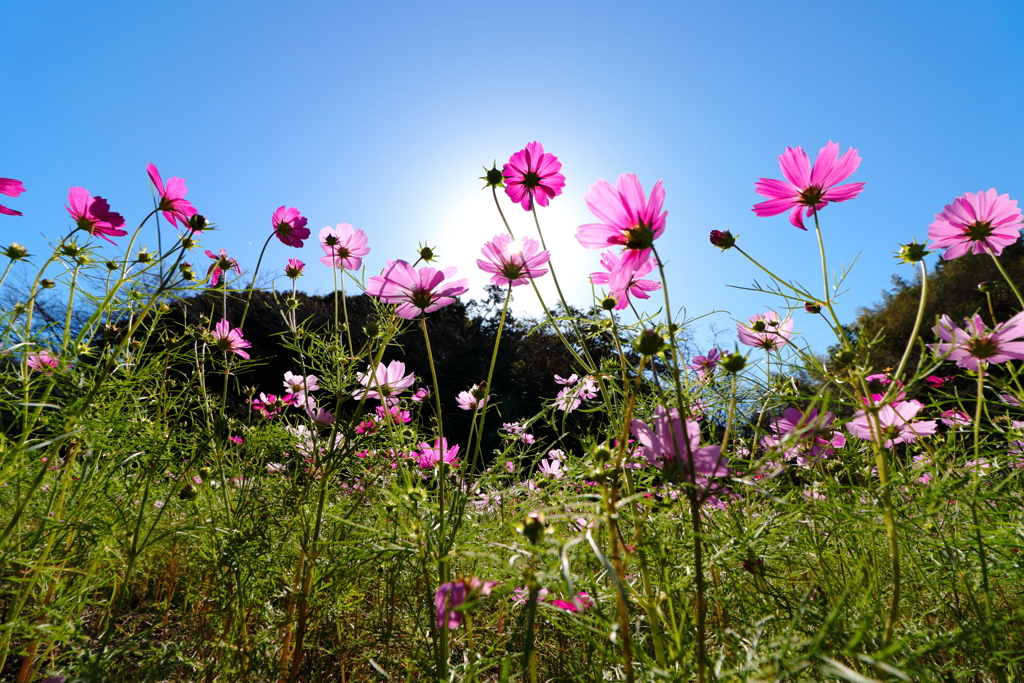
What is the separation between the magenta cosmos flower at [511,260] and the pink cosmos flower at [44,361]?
0.72 m

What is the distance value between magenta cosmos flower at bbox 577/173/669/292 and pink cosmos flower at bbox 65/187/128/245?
38.9 inches

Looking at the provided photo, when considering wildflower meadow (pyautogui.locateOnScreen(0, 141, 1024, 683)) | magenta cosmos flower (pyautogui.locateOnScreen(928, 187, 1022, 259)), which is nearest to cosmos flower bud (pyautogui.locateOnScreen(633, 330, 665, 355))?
wildflower meadow (pyautogui.locateOnScreen(0, 141, 1024, 683))

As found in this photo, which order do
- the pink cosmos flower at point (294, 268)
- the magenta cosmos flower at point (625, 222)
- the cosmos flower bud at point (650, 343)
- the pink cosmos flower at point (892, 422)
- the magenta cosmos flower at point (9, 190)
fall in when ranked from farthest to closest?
the pink cosmos flower at point (294, 268) < the magenta cosmos flower at point (9, 190) < the pink cosmos flower at point (892, 422) < the magenta cosmos flower at point (625, 222) < the cosmos flower bud at point (650, 343)

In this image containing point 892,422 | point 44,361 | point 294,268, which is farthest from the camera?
point 294,268

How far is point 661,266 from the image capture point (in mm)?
431

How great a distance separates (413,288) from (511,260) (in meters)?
0.19

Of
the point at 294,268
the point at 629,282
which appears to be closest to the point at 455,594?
the point at 629,282

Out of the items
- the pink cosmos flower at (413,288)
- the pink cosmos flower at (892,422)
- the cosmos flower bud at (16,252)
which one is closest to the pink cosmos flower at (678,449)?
the pink cosmos flower at (892,422)

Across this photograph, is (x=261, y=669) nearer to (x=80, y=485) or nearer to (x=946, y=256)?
(x=80, y=485)

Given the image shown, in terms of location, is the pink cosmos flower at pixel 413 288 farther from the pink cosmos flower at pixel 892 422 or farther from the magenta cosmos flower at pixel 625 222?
the pink cosmos flower at pixel 892 422

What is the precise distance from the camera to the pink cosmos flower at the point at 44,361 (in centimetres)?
81

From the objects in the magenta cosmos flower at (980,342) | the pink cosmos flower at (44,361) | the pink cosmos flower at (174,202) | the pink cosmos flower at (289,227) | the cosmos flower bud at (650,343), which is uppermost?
the pink cosmos flower at (289,227)

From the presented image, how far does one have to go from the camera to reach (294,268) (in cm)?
129

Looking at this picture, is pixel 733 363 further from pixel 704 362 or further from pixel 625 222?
pixel 704 362
